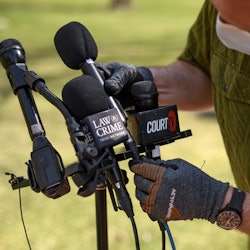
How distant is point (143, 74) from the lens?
210 centimetres

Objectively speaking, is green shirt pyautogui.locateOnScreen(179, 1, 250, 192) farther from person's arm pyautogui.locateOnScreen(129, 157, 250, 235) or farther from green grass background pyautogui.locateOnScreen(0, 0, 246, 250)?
green grass background pyautogui.locateOnScreen(0, 0, 246, 250)

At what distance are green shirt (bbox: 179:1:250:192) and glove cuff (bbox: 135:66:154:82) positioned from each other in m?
0.22

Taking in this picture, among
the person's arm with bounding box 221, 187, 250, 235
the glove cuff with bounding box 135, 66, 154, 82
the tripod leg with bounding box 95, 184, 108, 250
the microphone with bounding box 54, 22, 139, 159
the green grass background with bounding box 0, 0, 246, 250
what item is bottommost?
the green grass background with bounding box 0, 0, 246, 250

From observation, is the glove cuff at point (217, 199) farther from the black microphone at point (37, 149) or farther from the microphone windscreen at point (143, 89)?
the black microphone at point (37, 149)

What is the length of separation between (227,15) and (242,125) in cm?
45

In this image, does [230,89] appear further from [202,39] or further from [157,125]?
[157,125]

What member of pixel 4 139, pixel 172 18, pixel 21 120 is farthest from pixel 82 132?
pixel 172 18

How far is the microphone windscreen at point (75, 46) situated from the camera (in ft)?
5.30

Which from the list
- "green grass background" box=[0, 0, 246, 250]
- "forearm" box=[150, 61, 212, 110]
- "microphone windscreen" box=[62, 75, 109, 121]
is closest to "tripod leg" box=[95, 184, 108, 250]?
"microphone windscreen" box=[62, 75, 109, 121]

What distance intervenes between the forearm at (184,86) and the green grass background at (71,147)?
1.04 meters

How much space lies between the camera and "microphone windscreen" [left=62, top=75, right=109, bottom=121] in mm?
1403

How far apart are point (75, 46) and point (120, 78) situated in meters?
0.22

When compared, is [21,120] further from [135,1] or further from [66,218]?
[135,1]

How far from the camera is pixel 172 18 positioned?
32.4ft
